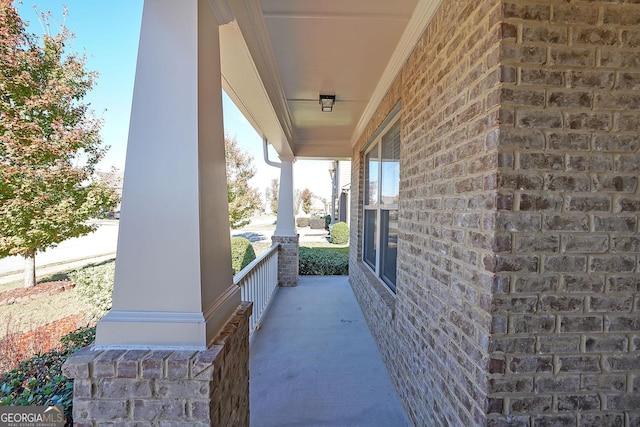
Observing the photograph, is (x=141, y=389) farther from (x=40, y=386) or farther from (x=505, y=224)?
(x=505, y=224)

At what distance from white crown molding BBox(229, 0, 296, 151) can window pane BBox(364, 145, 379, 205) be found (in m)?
1.75

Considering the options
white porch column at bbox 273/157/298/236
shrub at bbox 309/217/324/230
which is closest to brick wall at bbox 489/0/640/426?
white porch column at bbox 273/157/298/236

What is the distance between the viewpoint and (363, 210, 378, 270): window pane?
13.4 feet

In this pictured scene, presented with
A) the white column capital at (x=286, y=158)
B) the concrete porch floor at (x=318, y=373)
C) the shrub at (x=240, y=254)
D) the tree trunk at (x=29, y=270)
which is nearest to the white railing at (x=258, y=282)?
the concrete porch floor at (x=318, y=373)

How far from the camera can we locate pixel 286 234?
18.4 feet

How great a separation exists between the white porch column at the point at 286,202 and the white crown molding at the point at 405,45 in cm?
242

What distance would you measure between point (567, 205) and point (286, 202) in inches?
191

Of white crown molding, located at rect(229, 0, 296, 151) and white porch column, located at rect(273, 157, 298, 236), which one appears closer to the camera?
white crown molding, located at rect(229, 0, 296, 151)

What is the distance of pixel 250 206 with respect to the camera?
10.5 meters

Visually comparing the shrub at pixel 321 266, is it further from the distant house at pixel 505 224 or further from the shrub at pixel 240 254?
the distant house at pixel 505 224

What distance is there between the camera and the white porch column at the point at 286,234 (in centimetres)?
548

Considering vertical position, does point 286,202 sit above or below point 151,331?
above

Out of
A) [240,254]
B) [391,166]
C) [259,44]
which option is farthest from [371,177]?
[240,254]

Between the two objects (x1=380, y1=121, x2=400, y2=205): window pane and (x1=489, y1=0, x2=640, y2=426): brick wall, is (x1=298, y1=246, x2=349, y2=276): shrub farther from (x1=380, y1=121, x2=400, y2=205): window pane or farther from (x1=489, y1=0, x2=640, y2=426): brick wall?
(x1=489, y1=0, x2=640, y2=426): brick wall
